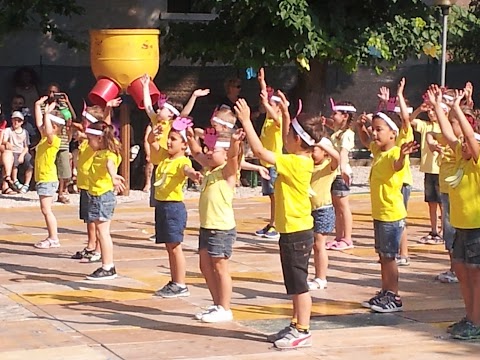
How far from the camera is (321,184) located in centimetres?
1023

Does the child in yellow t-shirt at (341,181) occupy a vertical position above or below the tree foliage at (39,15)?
below

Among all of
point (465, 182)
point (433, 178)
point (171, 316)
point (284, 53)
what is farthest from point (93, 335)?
point (284, 53)

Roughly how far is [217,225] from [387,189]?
1625 mm

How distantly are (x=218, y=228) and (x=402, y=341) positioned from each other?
175cm

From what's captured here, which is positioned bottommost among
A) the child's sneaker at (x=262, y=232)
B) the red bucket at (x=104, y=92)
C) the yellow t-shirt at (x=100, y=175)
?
the child's sneaker at (x=262, y=232)

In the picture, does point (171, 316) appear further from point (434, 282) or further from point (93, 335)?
point (434, 282)

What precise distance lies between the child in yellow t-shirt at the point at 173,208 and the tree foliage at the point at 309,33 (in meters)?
7.26

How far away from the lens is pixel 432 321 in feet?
29.9

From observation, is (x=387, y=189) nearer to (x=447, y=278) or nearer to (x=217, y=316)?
(x=447, y=278)

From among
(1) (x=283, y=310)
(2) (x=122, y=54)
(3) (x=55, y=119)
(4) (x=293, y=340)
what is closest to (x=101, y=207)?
(3) (x=55, y=119)

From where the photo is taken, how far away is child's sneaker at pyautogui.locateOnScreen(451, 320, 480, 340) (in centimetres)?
842

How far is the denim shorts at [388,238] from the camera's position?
938 centimetres

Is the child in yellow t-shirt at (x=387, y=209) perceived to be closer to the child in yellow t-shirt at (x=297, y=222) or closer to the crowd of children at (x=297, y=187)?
the crowd of children at (x=297, y=187)

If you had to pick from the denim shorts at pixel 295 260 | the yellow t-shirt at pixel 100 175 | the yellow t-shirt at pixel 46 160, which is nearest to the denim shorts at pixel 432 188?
the yellow t-shirt at pixel 100 175
